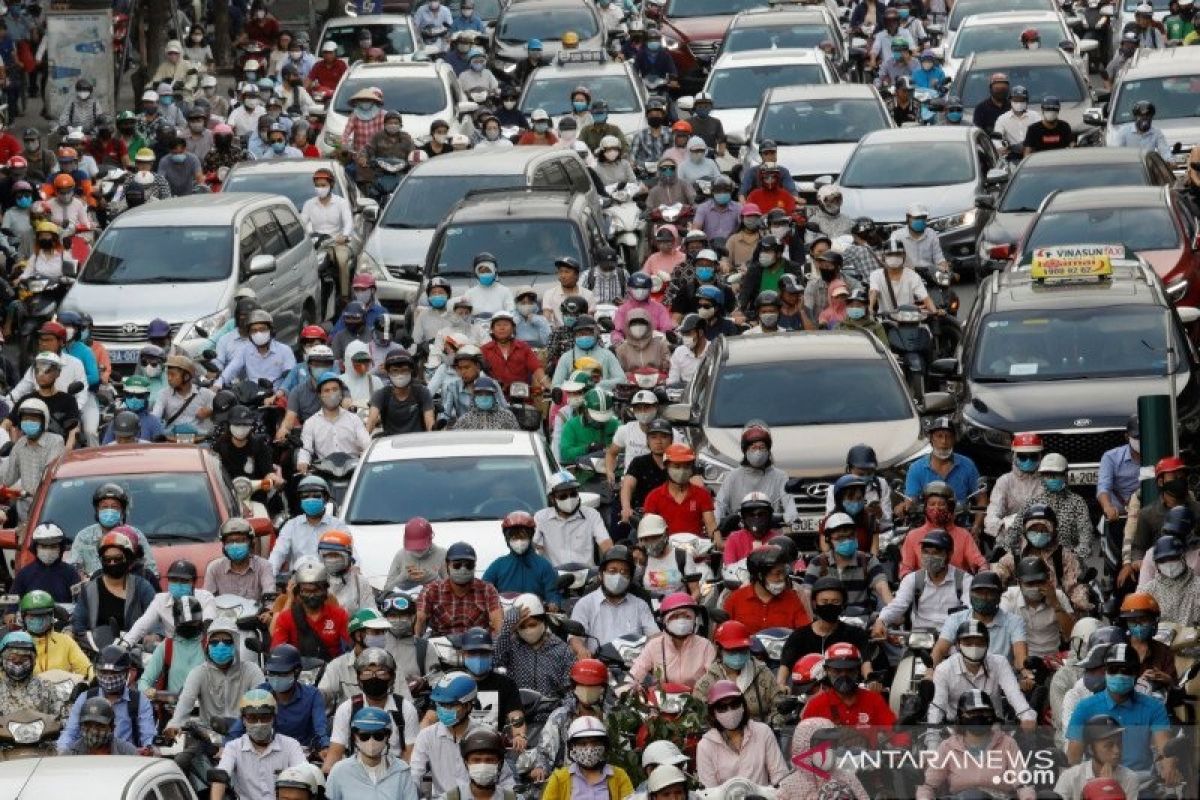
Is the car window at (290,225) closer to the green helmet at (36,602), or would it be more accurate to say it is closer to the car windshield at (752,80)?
the car windshield at (752,80)

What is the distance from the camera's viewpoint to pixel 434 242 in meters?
30.7

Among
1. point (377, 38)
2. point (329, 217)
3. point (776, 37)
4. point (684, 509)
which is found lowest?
point (377, 38)

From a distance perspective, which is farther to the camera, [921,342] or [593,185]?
[593,185]

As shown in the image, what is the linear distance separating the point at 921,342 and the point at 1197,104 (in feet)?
29.9

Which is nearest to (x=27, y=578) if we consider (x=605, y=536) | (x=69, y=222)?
(x=605, y=536)

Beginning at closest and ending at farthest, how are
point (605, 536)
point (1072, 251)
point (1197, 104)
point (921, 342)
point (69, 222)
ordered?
point (605, 536), point (1072, 251), point (921, 342), point (69, 222), point (1197, 104)

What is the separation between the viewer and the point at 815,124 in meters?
37.0

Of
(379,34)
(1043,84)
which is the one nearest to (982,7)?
(379,34)

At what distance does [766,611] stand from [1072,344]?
531 centimetres

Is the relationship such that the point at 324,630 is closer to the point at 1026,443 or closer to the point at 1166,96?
the point at 1026,443

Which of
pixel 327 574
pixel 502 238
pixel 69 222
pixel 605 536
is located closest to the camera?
pixel 327 574

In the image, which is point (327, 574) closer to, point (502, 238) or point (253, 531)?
point (253, 531)

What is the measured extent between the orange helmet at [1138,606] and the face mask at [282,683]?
4578mm

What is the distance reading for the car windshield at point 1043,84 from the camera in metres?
39.2
